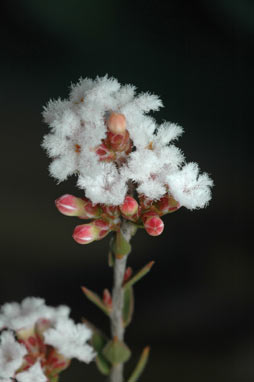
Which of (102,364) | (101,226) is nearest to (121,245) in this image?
(101,226)

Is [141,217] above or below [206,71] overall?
below

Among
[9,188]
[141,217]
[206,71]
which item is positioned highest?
[206,71]

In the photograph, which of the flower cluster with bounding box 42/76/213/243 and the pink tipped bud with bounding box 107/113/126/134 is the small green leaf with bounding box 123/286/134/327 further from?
the pink tipped bud with bounding box 107/113/126/134

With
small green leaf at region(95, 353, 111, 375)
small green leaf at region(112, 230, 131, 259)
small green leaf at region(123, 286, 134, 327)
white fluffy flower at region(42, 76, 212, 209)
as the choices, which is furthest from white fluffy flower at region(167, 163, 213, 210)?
small green leaf at region(95, 353, 111, 375)

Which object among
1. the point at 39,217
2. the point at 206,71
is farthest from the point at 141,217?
the point at 39,217

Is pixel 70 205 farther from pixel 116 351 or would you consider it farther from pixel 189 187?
pixel 116 351

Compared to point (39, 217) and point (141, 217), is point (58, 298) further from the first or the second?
point (141, 217)
